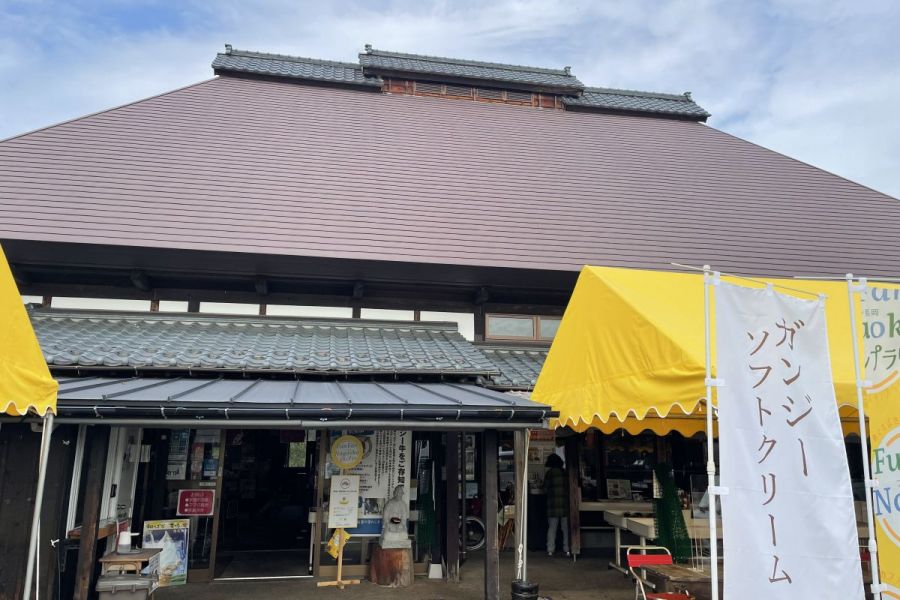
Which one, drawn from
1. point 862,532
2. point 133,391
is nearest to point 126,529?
point 133,391

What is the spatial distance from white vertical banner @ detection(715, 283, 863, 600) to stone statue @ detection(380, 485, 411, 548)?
16.6 feet

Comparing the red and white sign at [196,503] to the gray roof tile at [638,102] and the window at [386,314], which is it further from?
the gray roof tile at [638,102]

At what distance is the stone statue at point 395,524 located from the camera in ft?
25.1

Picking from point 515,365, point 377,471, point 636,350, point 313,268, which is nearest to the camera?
point 636,350

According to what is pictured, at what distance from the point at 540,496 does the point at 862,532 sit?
4974 mm

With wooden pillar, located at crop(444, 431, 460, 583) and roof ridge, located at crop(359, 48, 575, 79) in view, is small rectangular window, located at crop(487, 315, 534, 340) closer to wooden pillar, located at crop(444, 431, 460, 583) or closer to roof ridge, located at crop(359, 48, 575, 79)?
wooden pillar, located at crop(444, 431, 460, 583)

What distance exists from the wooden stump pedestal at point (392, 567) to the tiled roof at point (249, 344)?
2.52 m

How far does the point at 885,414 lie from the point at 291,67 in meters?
13.6

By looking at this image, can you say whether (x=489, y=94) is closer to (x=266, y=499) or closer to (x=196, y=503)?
(x=266, y=499)

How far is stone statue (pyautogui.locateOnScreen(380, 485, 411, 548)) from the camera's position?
7652 mm

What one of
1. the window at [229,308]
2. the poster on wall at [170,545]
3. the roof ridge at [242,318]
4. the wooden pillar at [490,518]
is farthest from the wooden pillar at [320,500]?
the wooden pillar at [490,518]

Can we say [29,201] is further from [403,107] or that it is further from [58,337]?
[403,107]

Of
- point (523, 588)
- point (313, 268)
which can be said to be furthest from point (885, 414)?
point (313, 268)

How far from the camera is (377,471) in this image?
807 centimetres
